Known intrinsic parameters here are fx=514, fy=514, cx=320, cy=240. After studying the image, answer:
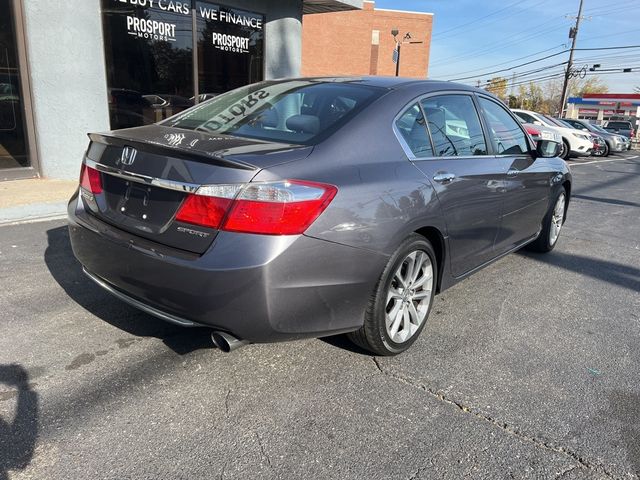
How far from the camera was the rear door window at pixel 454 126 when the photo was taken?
11.1ft

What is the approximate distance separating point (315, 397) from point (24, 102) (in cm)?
694

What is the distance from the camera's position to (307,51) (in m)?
36.0

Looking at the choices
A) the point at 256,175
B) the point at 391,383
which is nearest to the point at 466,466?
the point at 391,383

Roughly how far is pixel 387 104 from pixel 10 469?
2.58 metres

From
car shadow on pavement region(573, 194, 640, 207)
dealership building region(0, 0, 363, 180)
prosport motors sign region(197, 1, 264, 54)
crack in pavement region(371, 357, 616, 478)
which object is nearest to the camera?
crack in pavement region(371, 357, 616, 478)

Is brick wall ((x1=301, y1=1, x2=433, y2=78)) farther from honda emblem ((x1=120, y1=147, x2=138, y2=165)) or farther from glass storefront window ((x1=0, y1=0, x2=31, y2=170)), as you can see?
honda emblem ((x1=120, y1=147, x2=138, y2=165))

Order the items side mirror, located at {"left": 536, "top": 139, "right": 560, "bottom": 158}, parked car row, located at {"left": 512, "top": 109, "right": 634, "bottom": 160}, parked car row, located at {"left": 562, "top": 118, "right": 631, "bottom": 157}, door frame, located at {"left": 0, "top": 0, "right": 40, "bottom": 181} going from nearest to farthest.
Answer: side mirror, located at {"left": 536, "top": 139, "right": 560, "bottom": 158} < door frame, located at {"left": 0, "top": 0, "right": 40, "bottom": 181} < parked car row, located at {"left": 512, "top": 109, "right": 634, "bottom": 160} < parked car row, located at {"left": 562, "top": 118, "right": 631, "bottom": 157}

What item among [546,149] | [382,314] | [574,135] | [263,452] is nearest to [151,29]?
[546,149]

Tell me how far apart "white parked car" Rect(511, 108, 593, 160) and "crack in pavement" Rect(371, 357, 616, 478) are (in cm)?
1607

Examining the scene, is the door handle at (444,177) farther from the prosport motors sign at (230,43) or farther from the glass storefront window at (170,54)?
the prosport motors sign at (230,43)

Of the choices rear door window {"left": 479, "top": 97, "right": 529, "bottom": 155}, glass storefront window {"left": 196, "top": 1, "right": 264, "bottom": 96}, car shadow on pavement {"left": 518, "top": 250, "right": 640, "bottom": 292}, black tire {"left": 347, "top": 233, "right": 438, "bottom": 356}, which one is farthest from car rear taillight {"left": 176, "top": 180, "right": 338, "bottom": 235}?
glass storefront window {"left": 196, "top": 1, "right": 264, "bottom": 96}

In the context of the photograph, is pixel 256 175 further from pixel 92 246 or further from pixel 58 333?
pixel 58 333

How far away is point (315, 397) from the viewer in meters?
2.65

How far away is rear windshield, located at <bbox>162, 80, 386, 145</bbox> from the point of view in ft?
9.39
